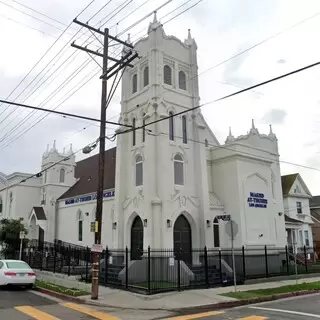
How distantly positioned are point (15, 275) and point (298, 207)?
30663 mm

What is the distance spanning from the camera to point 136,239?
23.4 metres

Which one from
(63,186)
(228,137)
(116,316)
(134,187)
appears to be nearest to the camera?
(116,316)

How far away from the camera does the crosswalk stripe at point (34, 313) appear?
10912 millimetres

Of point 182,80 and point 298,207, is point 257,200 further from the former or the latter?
point 298,207

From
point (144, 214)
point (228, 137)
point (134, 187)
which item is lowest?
point (144, 214)

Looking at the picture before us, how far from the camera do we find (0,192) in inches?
1663

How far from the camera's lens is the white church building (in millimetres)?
22516

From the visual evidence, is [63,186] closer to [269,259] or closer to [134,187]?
[134,187]

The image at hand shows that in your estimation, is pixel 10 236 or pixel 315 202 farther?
pixel 315 202

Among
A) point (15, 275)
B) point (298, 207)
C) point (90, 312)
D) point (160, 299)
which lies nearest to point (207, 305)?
point (160, 299)

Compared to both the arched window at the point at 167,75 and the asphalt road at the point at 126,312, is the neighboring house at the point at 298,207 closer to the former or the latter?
the arched window at the point at 167,75

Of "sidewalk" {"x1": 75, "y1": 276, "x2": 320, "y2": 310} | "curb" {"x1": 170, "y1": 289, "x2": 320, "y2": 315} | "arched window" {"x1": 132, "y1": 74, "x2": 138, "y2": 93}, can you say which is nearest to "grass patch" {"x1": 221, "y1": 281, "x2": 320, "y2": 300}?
"curb" {"x1": 170, "y1": 289, "x2": 320, "y2": 315}

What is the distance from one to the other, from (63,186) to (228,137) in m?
16.8

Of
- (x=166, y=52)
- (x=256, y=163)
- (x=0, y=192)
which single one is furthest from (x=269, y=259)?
(x=0, y=192)
